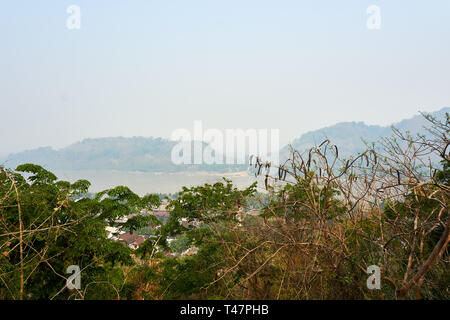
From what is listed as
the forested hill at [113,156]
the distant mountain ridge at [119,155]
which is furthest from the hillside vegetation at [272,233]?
the forested hill at [113,156]

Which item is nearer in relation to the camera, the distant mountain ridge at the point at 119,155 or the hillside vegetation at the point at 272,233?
the hillside vegetation at the point at 272,233

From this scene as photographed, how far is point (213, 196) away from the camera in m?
6.25

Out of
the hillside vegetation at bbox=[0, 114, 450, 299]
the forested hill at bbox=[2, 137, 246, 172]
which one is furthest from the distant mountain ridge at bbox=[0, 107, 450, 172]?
the hillside vegetation at bbox=[0, 114, 450, 299]

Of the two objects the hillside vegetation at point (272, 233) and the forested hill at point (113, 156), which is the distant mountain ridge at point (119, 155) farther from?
the hillside vegetation at point (272, 233)

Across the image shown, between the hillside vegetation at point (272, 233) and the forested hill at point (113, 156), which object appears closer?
the hillside vegetation at point (272, 233)

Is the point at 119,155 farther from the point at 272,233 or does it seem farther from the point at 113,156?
the point at 272,233

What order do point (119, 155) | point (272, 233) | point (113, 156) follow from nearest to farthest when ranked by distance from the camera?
point (272, 233) → point (113, 156) → point (119, 155)

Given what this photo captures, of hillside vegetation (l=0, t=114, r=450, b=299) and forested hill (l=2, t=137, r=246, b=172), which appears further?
forested hill (l=2, t=137, r=246, b=172)

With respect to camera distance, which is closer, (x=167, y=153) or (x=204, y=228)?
(x=204, y=228)

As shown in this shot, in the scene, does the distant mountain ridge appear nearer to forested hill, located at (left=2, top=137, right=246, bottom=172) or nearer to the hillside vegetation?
forested hill, located at (left=2, top=137, right=246, bottom=172)

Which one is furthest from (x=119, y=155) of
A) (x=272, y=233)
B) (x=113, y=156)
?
(x=272, y=233)
